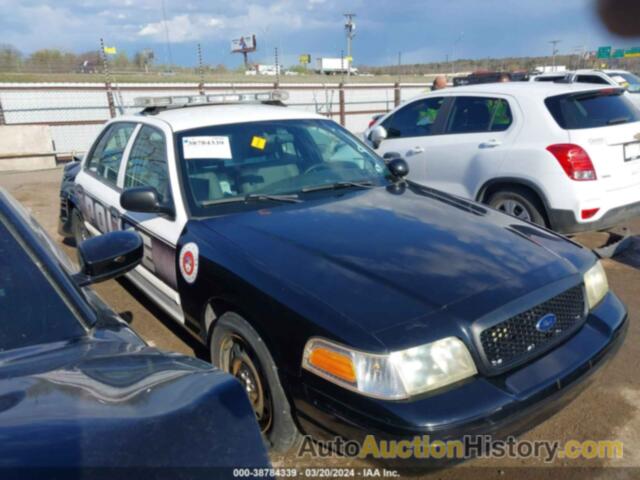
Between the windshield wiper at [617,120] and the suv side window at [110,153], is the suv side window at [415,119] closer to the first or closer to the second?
the windshield wiper at [617,120]

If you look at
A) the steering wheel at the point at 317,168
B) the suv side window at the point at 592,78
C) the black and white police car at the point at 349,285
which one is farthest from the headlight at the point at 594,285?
the suv side window at the point at 592,78

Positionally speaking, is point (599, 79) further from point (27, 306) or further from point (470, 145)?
point (27, 306)

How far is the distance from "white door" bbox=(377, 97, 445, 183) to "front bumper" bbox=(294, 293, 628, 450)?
398 cm

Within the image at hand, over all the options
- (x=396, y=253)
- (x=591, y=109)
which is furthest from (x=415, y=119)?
(x=396, y=253)

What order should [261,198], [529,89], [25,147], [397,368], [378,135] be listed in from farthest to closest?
[25,147] → [378,135] → [529,89] → [261,198] → [397,368]

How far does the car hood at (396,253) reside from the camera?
216cm

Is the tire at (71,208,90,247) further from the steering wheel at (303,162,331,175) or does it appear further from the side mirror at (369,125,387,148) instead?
the side mirror at (369,125,387,148)

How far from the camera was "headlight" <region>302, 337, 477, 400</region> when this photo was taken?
191 cm

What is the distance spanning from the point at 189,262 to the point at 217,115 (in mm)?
1336

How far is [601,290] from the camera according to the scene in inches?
106

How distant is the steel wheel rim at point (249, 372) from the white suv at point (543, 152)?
2.41 meters

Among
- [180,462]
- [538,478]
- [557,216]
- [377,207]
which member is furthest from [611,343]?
[557,216]

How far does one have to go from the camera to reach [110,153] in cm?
450

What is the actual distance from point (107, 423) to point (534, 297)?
1.77 meters
